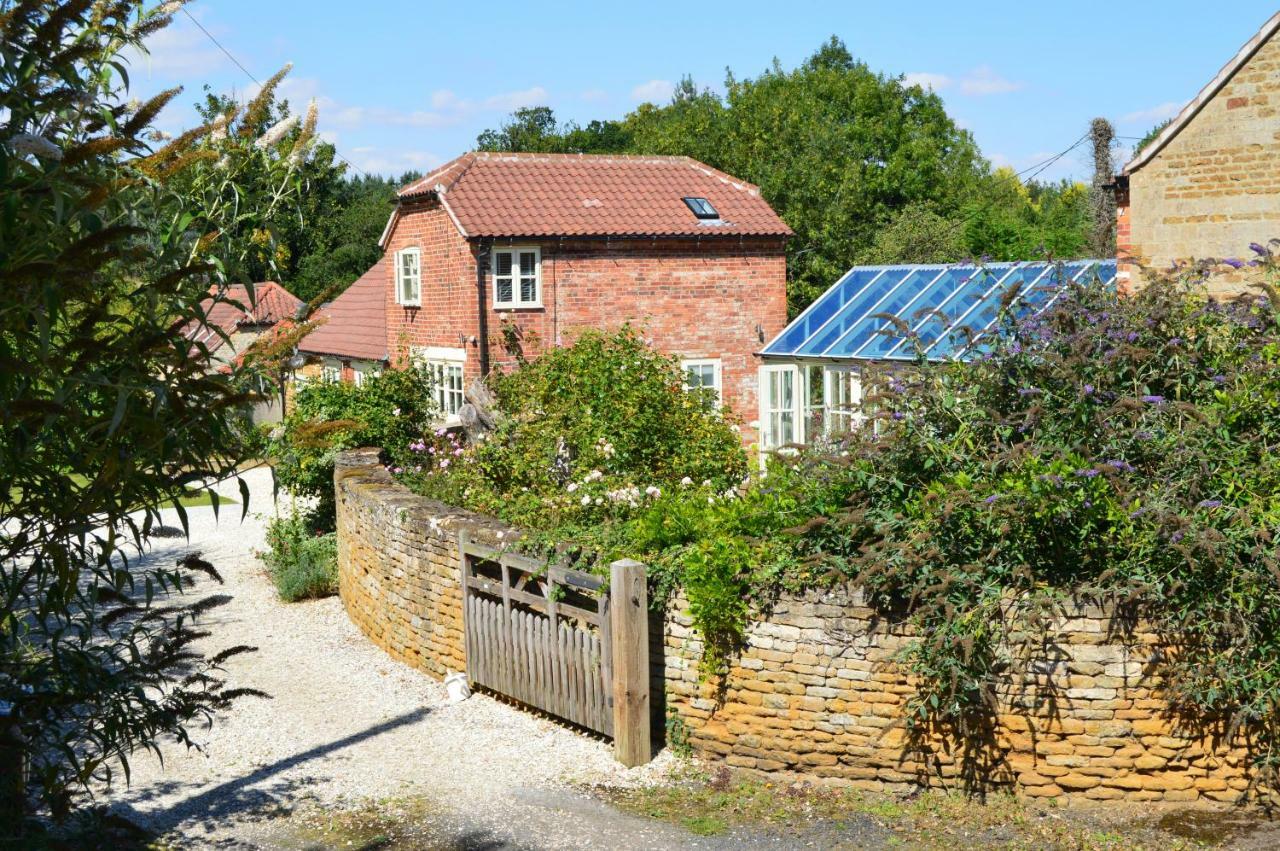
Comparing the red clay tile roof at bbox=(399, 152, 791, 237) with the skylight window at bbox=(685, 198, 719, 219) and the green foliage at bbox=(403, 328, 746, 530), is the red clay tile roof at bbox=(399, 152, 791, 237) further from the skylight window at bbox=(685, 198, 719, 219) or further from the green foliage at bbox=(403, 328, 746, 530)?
the green foliage at bbox=(403, 328, 746, 530)

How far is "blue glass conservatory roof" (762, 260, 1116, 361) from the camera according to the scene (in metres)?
15.9

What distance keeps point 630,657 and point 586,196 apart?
1624 cm

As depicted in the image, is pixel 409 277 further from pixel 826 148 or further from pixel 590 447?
pixel 826 148

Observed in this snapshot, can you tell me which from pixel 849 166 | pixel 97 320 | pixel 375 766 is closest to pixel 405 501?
pixel 375 766

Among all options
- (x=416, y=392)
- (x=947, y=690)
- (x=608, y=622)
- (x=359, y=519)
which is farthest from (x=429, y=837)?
(x=416, y=392)

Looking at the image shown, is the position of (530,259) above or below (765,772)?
above

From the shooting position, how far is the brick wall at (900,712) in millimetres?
8312

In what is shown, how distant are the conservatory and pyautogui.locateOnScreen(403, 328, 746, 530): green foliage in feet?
7.82

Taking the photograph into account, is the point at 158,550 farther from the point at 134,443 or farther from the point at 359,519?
the point at 134,443

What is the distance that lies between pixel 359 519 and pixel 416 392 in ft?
15.3

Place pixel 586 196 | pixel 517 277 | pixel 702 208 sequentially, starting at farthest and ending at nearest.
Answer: pixel 702 208
pixel 586 196
pixel 517 277

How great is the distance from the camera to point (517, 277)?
22734 millimetres

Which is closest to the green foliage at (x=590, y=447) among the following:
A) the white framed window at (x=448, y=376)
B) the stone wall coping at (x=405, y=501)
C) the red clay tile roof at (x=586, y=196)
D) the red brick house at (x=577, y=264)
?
the stone wall coping at (x=405, y=501)

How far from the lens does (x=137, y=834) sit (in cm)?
414
